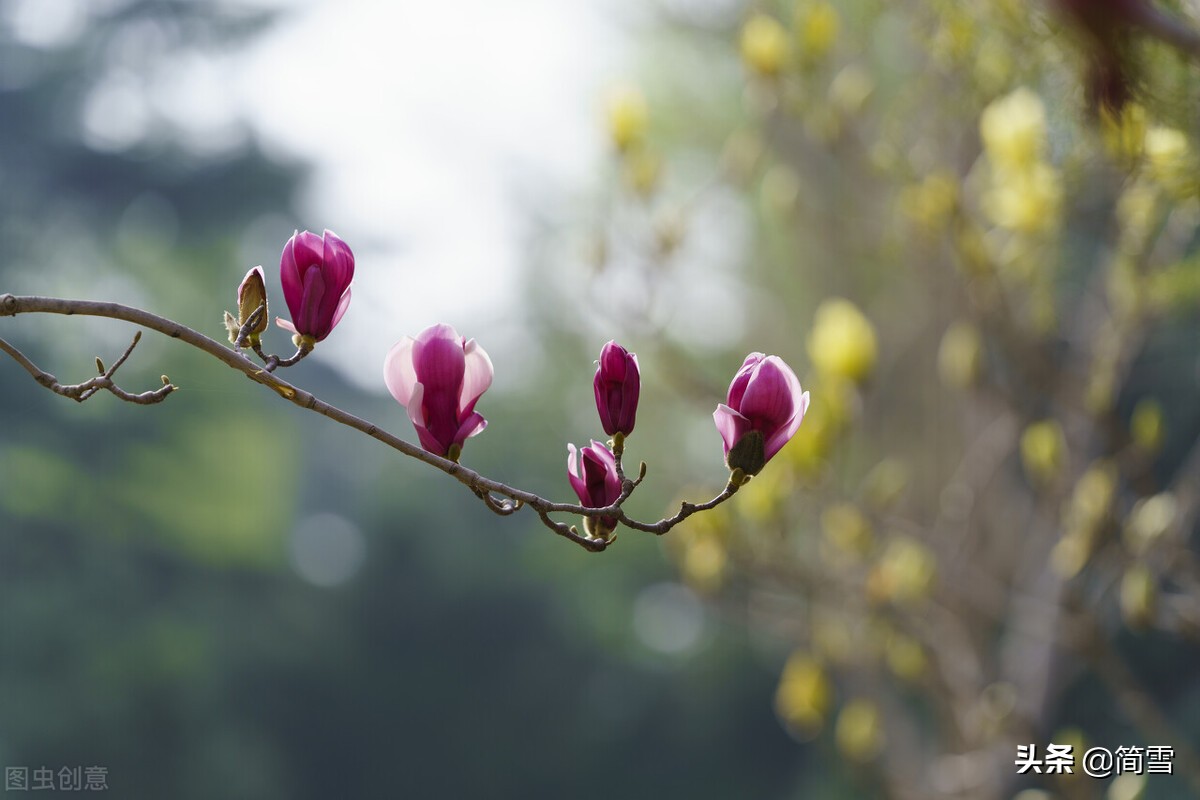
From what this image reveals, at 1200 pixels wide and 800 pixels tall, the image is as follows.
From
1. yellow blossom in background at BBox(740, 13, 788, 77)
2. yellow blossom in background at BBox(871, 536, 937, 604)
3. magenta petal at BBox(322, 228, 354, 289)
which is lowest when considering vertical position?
magenta petal at BBox(322, 228, 354, 289)

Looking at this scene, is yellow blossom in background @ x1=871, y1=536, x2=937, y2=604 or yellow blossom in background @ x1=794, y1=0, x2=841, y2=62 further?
yellow blossom in background @ x1=871, y1=536, x2=937, y2=604

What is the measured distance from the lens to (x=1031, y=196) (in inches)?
47.6

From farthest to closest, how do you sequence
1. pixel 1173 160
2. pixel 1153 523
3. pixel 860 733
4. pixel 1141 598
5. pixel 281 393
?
pixel 860 733, pixel 1153 523, pixel 1141 598, pixel 1173 160, pixel 281 393

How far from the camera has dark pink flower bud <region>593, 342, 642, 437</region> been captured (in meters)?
0.50

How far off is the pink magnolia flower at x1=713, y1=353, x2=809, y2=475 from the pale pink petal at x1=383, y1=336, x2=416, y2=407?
0.43 feet

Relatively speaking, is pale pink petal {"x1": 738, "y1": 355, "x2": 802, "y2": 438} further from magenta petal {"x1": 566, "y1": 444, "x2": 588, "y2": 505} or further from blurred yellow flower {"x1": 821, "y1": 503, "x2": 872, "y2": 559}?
blurred yellow flower {"x1": 821, "y1": 503, "x2": 872, "y2": 559}

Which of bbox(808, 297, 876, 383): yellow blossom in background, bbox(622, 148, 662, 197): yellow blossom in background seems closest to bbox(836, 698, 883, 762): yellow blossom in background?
bbox(808, 297, 876, 383): yellow blossom in background

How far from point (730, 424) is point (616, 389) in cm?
5

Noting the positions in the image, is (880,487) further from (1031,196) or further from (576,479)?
(576,479)

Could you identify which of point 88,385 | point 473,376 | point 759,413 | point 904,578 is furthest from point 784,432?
point 904,578

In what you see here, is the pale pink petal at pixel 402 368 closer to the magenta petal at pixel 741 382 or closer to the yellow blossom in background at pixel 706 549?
the magenta petal at pixel 741 382

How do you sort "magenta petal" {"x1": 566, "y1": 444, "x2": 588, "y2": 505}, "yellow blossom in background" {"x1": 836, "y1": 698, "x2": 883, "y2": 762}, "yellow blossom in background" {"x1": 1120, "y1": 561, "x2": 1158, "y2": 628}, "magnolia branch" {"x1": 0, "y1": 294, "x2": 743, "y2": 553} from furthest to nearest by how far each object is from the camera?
"yellow blossom in background" {"x1": 836, "y1": 698, "x2": 883, "y2": 762}, "yellow blossom in background" {"x1": 1120, "y1": 561, "x2": 1158, "y2": 628}, "magenta petal" {"x1": 566, "y1": 444, "x2": 588, "y2": 505}, "magnolia branch" {"x1": 0, "y1": 294, "x2": 743, "y2": 553}

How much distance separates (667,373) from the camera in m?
1.46

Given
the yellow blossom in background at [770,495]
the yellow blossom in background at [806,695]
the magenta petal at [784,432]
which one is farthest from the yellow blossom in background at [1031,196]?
the magenta petal at [784,432]
